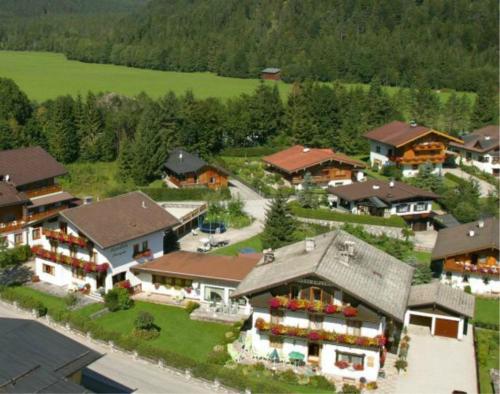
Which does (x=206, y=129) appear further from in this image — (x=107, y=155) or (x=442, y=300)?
(x=442, y=300)

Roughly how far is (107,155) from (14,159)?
19.4 meters

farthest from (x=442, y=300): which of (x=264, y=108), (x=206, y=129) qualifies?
(x=264, y=108)

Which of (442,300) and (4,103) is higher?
(4,103)

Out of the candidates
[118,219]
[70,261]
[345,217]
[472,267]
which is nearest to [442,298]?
[472,267]

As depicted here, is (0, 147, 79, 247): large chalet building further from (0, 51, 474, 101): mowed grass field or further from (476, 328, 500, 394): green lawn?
(0, 51, 474, 101): mowed grass field

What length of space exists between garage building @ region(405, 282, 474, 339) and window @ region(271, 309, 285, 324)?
27.2 feet

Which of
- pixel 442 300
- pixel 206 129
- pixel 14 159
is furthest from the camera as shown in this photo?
pixel 206 129

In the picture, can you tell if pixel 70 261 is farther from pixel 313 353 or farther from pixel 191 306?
pixel 313 353

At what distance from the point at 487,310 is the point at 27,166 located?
1366 inches

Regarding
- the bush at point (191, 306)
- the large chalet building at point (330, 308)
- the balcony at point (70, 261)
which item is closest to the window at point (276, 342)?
the large chalet building at point (330, 308)

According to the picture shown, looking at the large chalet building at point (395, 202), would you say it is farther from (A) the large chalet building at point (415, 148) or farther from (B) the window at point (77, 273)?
(B) the window at point (77, 273)

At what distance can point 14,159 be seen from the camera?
173 ft

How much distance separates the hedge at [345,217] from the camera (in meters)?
53.6

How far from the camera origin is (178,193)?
61.0 meters
